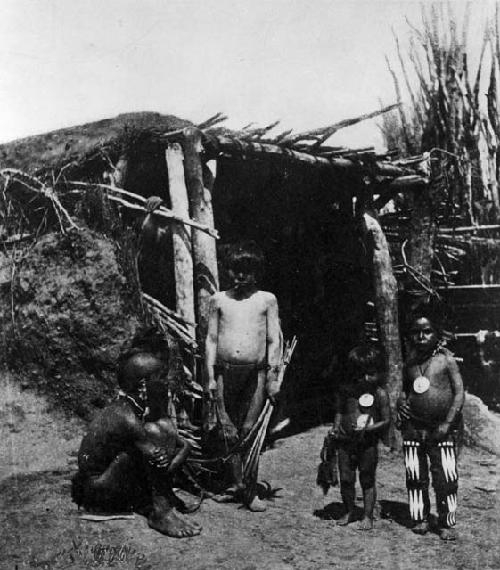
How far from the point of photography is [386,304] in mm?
6609

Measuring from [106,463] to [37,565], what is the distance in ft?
2.06

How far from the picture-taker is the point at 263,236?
22.7 feet

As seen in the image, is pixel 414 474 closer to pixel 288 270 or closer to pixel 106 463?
pixel 106 463

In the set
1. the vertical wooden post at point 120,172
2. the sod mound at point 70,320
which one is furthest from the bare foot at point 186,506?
the vertical wooden post at point 120,172

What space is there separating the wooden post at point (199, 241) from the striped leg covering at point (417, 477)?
69.8 inches

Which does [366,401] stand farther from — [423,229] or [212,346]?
[423,229]

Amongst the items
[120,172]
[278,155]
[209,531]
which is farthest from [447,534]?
[120,172]

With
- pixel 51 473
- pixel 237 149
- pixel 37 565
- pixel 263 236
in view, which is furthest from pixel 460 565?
pixel 263 236

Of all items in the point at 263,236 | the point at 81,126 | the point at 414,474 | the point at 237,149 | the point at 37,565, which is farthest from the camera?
the point at 263,236

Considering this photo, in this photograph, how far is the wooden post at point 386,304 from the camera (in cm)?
646

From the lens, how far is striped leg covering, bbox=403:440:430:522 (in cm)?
396

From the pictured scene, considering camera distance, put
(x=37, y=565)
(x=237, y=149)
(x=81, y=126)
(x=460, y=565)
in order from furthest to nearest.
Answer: (x=81, y=126), (x=237, y=149), (x=460, y=565), (x=37, y=565)

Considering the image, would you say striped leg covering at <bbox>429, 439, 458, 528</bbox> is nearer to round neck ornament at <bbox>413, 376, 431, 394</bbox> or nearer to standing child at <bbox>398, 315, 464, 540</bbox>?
standing child at <bbox>398, 315, 464, 540</bbox>

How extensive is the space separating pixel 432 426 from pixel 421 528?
→ 0.61m
